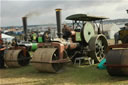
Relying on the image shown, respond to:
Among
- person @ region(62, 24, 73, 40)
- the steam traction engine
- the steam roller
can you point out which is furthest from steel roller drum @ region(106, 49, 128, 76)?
person @ region(62, 24, 73, 40)

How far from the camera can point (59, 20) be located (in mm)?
7027

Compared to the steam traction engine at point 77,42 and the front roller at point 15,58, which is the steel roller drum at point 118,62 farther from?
the front roller at point 15,58

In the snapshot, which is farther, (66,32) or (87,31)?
(87,31)

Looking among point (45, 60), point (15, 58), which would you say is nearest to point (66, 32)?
point (15, 58)

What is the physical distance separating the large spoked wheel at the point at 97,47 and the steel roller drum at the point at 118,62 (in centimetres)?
258

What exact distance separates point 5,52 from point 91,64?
328 cm

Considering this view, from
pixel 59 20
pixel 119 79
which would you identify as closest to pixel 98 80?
pixel 119 79

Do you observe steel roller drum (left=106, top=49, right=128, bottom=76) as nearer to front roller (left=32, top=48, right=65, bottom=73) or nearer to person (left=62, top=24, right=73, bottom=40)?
front roller (left=32, top=48, right=65, bottom=73)

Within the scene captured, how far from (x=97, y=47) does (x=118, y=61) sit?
3.24 meters

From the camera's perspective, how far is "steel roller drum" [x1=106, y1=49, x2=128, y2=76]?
4323 mm

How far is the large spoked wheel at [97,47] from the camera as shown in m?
7.20

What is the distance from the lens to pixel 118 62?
14.3ft

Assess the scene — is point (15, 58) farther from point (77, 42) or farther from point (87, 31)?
point (87, 31)

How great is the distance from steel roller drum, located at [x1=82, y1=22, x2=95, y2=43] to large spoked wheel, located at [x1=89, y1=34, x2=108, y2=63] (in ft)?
1.20
